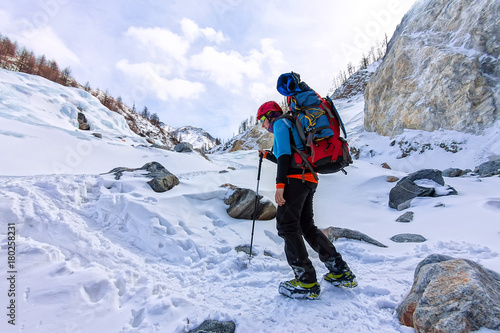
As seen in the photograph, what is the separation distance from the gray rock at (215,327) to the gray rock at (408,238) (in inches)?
145

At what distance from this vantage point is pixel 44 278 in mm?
2223

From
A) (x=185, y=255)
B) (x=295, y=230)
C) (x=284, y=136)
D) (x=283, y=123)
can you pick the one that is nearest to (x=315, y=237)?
(x=295, y=230)

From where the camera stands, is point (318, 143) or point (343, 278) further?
point (343, 278)

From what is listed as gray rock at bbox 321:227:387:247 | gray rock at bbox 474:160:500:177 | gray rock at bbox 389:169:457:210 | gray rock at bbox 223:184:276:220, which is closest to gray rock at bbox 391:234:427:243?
gray rock at bbox 321:227:387:247

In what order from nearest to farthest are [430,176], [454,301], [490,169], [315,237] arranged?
1. [454,301]
2. [315,237]
3. [430,176]
4. [490,169]

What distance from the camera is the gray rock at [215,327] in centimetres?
192

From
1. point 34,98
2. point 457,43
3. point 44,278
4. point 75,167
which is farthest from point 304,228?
point 34,98

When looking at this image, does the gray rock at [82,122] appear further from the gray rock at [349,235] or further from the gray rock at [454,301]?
the gray rock at [454,301]

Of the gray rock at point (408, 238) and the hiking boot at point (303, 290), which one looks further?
the gray rock at point (408, 238)

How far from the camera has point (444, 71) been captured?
16172 mm

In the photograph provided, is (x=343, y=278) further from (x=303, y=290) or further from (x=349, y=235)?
(x=349, y=235)

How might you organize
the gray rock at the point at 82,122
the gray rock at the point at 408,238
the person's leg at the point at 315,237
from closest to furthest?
the person's leg at the point at 315,237 < the gray rock at the point at 408,238 < the gray rock at the point at 82,122

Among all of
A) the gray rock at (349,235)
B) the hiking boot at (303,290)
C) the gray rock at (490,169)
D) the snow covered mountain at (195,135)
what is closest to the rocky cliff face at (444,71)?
the gray rock at (490,169)

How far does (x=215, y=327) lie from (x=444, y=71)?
2159 centimetres
